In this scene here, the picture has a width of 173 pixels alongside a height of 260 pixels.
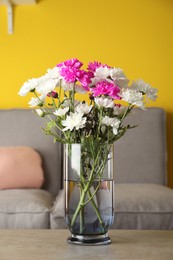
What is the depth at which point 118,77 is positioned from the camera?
149 cm

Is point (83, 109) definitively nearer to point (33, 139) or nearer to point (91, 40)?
point (33, 139)

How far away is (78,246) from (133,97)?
0.44m

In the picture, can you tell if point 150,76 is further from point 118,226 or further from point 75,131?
point 75,131

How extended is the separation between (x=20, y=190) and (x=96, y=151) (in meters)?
1.28

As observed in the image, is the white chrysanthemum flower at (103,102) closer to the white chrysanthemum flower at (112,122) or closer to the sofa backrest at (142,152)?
the white chrysanthemum flower at (112,122)

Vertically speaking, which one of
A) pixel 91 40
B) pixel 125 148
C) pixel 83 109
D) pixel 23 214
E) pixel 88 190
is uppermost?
pixel 91 40

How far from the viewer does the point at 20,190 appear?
106 inches

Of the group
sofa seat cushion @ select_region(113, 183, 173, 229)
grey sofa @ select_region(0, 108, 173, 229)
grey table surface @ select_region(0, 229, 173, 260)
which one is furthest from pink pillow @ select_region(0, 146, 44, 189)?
grey table surface @ select_region(0, 229, 173, 260)

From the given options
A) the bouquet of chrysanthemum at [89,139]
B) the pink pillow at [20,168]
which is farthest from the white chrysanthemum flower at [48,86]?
the pink pillow at [20,168]

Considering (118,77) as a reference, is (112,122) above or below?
below

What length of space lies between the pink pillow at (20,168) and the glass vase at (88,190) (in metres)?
1.35

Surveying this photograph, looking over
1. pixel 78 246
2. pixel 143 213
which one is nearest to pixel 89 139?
pixel 78 246

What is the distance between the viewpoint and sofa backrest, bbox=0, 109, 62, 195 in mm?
3035

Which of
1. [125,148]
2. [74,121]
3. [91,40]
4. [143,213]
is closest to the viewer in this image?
[74,121]
